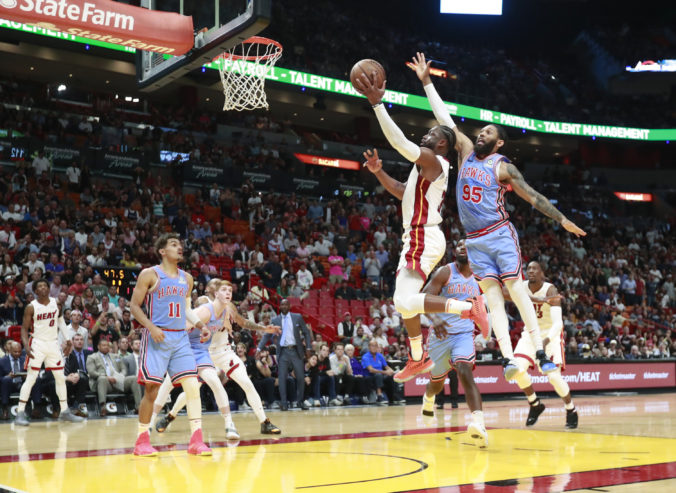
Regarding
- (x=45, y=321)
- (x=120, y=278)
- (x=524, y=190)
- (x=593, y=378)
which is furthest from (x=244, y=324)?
(x=593, y=378)

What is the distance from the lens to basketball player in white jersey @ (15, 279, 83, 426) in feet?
35.0

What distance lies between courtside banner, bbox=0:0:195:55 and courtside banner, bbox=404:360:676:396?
872 centimetres

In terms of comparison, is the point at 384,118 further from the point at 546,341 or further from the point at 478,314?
the point at 546,341

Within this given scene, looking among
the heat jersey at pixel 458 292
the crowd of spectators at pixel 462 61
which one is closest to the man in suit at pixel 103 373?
the heat jersey at pixel 458 292

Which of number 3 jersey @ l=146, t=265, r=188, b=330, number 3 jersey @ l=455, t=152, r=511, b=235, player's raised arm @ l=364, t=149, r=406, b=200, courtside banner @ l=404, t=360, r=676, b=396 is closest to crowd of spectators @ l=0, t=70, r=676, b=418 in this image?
courtside banner @ l=404, t=360, r=676, b=396

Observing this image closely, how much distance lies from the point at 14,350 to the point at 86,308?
6.60 feet

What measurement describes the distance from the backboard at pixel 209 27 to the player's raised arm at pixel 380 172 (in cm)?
257

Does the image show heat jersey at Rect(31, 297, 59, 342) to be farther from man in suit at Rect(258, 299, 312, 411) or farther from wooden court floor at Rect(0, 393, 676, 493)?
Result: man in suit at Rect(258, 299, 312, 411)

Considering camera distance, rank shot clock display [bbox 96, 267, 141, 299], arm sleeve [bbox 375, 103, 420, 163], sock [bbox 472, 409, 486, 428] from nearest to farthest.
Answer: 1. arm sleeve [bbox 375, 103, 420, 163]
2. sock [bbox 472, 409, 486, 428]
3. shot clock display [bbox 96, 267, 141, 299]

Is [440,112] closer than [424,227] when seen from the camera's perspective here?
No

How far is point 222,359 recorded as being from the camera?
919 cm

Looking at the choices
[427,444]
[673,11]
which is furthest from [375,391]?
[673,11]

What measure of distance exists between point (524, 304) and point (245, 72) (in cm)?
764

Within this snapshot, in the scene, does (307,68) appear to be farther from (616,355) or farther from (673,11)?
(673,11)
